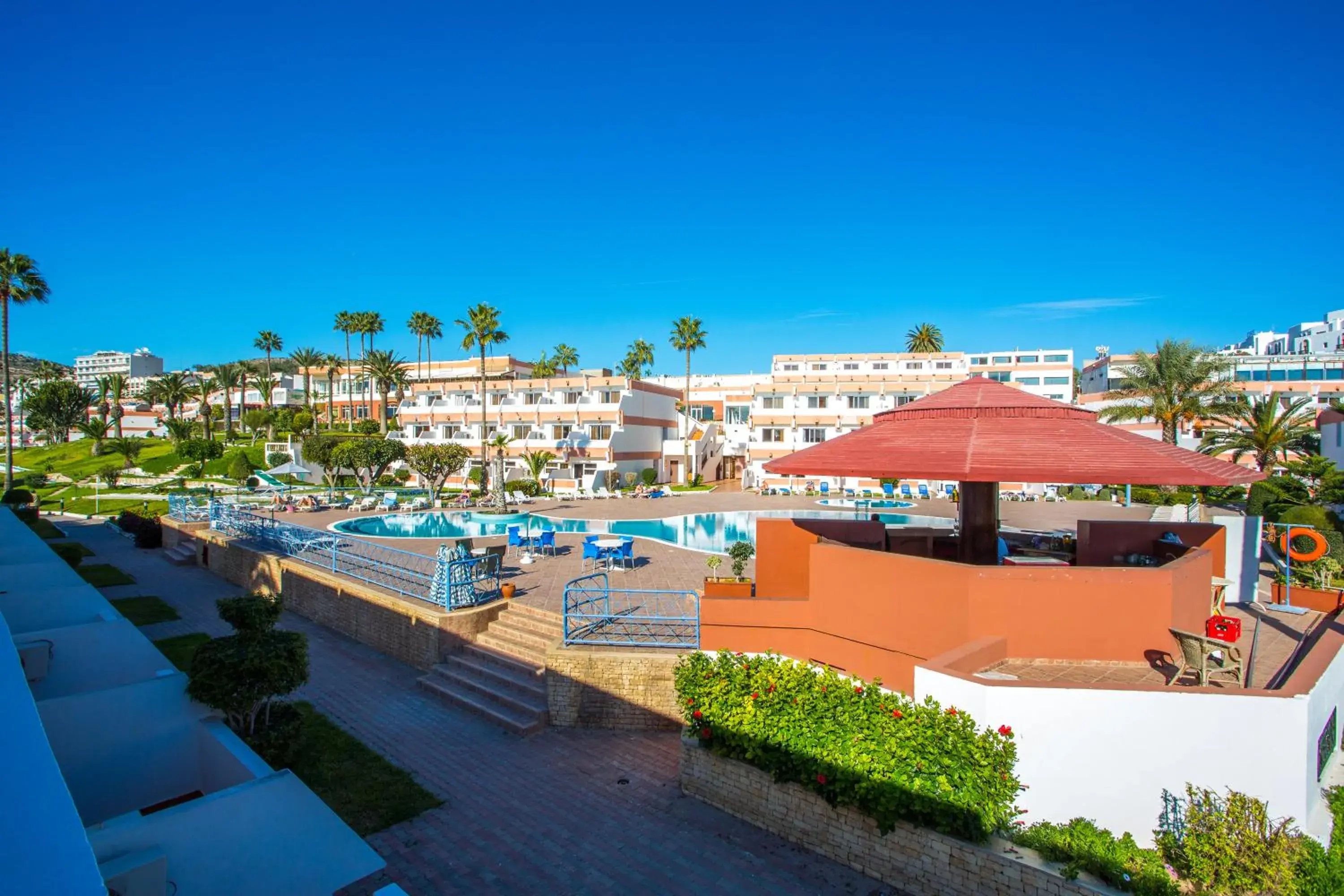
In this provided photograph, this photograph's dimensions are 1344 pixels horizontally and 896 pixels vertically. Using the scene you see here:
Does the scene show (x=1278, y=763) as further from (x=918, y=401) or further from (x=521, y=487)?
(x=521, y=487)

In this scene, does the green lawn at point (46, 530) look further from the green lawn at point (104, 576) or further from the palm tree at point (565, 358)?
the palm tree at point (565, 358)

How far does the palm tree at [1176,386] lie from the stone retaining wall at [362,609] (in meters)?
35.1

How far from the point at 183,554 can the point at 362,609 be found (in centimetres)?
1445

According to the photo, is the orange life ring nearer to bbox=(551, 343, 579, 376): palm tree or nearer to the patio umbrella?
the patio umbrella

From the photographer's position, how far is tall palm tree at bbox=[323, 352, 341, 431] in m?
73.8

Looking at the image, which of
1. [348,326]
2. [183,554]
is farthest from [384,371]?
[183,554]

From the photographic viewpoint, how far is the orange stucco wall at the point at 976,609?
25.9 feet

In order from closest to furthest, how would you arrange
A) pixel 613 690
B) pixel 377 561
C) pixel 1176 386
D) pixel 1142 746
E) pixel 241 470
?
pixel 1142 746 < pixel 613 690 < pixel 377 561 < pixel 1176 386 < pixel 241 470

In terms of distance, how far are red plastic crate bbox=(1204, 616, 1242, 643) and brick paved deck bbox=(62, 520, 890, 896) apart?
532 cm

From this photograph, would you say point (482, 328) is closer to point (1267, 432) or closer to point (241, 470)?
point (241, 470)

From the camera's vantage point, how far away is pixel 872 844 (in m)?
7.25

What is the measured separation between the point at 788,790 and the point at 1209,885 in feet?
12.9

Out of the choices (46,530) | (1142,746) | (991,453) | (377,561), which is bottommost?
(46,530)

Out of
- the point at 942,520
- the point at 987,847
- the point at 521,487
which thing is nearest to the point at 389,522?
the point at 521,487
